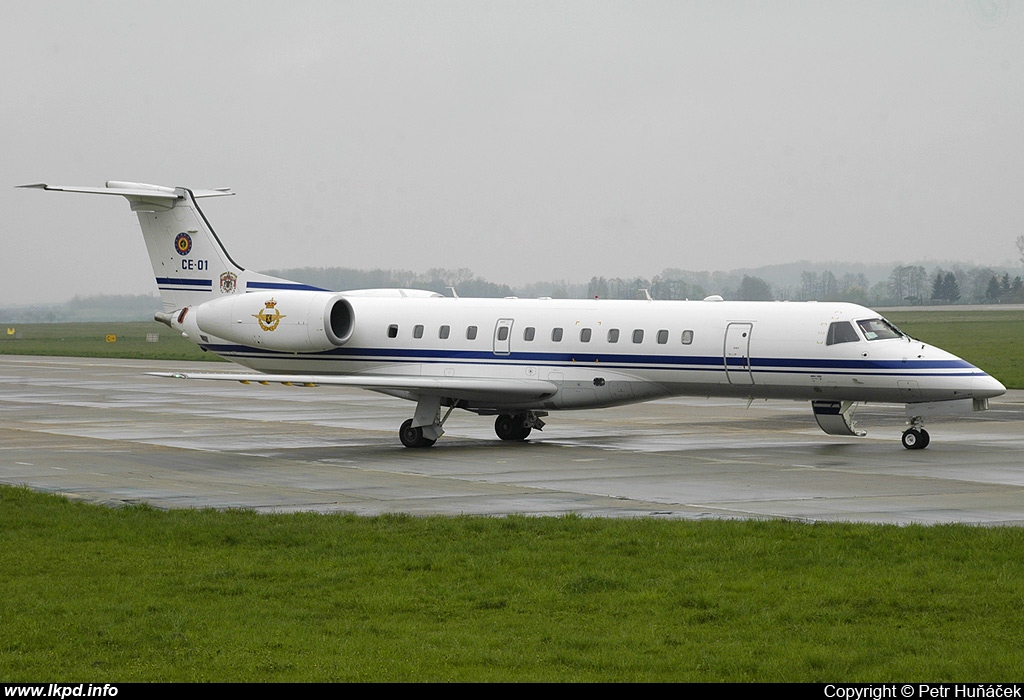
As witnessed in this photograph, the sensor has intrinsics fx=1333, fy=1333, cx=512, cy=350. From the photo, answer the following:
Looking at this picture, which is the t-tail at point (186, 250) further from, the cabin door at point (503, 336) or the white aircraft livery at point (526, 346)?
the cabin door at point (503, 336)

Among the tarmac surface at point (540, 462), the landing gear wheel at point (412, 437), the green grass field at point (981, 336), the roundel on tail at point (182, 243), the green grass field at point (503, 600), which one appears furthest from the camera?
the green grass field at point (981, 336)

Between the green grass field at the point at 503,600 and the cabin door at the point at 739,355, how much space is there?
31.7 ft

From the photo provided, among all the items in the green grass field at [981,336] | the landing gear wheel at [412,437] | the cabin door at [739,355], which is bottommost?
the green grass field at [981,336]

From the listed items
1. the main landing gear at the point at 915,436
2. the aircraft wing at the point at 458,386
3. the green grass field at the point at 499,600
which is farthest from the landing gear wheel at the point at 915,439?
the green grass field at the point at 499,600

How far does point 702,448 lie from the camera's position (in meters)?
26.0

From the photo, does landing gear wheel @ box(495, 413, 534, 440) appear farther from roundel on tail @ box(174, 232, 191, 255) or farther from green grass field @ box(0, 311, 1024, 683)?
green grass field @ box(0, 311, 1024, 683)

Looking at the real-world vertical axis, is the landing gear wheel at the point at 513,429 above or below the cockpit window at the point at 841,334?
below

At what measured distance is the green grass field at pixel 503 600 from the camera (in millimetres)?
9289

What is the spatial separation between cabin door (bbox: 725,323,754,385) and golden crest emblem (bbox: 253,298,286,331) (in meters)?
9.25

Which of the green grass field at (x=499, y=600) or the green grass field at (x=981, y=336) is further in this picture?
the green grass field at (x=981, y=336)
